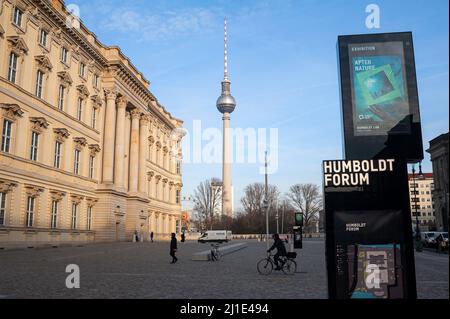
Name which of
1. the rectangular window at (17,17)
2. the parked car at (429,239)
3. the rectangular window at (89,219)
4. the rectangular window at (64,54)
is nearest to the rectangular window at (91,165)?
the rectangular window at (89,219)

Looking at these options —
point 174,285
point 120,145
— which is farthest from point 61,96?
point 174,285

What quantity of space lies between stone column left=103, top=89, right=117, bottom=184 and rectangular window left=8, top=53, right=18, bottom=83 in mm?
18350

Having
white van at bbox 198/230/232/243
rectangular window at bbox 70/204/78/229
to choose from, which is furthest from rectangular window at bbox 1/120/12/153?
white van at bbox 198/230/232/243

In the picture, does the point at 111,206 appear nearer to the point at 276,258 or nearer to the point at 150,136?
the point at 150,136

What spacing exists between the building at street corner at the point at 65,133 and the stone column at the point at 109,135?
0.12 m

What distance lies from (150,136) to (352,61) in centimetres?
6300

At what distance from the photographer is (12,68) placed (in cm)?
3450

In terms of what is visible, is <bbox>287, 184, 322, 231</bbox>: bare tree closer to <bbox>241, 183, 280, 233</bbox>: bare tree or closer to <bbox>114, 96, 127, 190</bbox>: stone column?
<bbox>241, 183, 280, 233</bbox>: bare tree

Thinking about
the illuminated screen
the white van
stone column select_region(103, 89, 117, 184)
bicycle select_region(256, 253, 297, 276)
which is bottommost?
bicycle select_region(256, 253, 297, 276)

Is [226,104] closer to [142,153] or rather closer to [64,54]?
[142,153]

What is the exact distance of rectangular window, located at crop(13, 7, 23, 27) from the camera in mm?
34812

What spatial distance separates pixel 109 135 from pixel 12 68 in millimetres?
19052

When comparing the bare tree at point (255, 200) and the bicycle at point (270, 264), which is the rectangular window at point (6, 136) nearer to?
the bicycle at point (270, 264)
